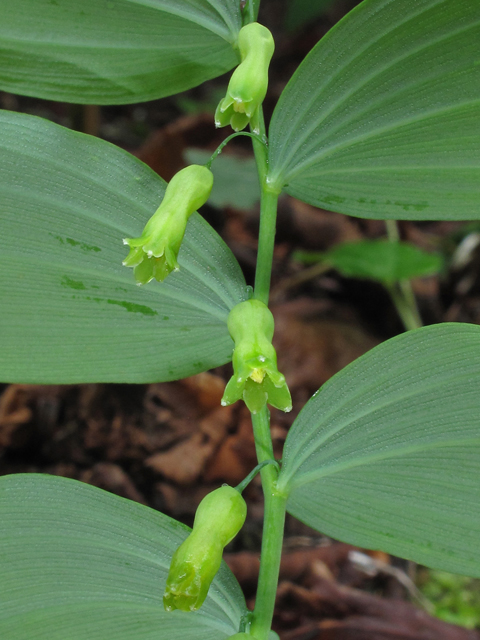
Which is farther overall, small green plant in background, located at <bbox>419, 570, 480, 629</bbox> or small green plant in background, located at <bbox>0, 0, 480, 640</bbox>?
small green plant in background, located at <bbox>419, 570, 480, 629</bbox>

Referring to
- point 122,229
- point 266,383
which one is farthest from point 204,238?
point 266,383

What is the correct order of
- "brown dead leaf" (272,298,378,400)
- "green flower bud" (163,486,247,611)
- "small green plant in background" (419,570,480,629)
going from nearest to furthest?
1. "green flower bud" (163,486,247,611)
2. "small green plant in background" (419,570,480,629)
3. "brown dead leaf" (272,298,378,400)

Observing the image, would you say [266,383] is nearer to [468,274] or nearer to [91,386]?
[91,386]

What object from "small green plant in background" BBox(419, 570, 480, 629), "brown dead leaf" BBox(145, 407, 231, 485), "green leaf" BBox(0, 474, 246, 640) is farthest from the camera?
"brown dead leaf" BBox(145, 407, 231, 485)

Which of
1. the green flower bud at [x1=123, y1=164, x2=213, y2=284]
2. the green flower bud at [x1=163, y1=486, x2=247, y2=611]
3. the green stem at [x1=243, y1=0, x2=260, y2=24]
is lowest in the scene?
the green flower bud at [x1=163, y1=486, x2=247, y2=611]

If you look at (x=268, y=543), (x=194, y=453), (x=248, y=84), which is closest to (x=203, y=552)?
(x=268, y=543)

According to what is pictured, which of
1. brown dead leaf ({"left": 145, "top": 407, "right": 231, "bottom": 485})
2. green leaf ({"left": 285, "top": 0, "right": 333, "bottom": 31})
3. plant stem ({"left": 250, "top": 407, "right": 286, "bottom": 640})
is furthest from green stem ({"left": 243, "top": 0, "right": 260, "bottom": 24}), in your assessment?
green leaf ({"left": 285, "top": 0, "right": 333, "bottom": 31})

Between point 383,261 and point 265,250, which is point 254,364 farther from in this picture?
point 383,261

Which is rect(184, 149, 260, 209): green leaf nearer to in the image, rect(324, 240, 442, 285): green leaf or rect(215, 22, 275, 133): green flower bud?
rect(324, 240, 442, 285): green leaf
